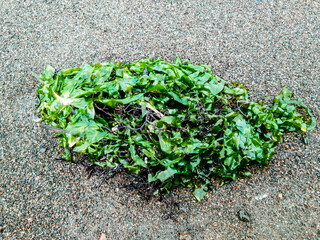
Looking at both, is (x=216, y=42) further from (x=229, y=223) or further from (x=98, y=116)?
(x=229, y=223)

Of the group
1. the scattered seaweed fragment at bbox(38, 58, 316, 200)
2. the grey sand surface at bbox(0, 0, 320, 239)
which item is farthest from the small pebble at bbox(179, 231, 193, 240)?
the scattered seaweed fragment at bbox(38, 58, 316, 200)

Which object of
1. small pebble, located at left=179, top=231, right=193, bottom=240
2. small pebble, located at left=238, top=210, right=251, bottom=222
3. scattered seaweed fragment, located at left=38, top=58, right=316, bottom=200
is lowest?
small pebble, located at left=179, top=231, right=193, bottom=240

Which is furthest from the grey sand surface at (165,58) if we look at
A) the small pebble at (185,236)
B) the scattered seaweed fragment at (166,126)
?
the scattered seaweed fragment at (166,126)

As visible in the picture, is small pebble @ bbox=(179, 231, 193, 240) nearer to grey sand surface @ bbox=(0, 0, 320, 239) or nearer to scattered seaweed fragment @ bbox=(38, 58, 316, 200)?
grey sand surface @ bbox=(0, 0, 320, 239)

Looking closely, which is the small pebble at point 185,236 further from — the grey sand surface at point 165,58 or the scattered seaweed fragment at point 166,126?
the scattered seaweed fragment at point 166,126

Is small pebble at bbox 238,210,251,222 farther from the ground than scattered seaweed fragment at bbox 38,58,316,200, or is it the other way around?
scattered seaweed fragment at bbox 38,58,316,200

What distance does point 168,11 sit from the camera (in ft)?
7.31

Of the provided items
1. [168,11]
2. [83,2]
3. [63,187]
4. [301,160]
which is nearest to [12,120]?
[63,187]

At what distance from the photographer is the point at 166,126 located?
150 centimetres

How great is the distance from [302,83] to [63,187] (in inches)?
62.5

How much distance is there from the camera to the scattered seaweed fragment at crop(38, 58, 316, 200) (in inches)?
58.3

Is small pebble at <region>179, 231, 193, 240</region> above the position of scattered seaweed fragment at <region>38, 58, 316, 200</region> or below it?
below

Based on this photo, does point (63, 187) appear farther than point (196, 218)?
Yes

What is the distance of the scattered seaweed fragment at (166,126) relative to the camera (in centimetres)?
148
